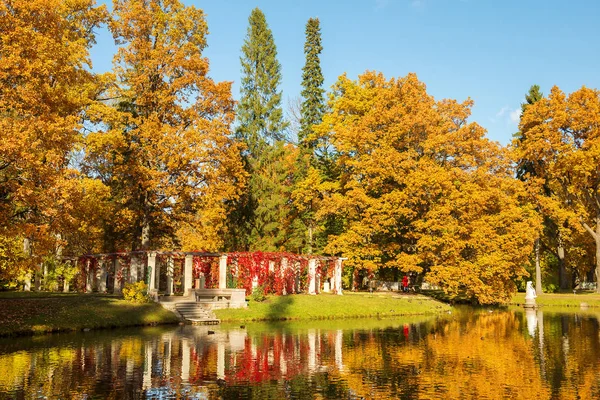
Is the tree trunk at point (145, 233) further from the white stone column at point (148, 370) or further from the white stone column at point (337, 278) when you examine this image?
the white stone column at point (148, 370)

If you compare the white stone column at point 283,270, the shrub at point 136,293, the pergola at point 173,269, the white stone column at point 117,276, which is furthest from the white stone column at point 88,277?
the white stone column at point 283,270

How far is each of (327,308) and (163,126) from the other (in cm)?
1607

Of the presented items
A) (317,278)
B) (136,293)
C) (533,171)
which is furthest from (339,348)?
(533,171)

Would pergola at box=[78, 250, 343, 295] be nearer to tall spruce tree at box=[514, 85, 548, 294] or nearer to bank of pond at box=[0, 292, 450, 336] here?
bank of pond at box=[0, 292, 450, 336]

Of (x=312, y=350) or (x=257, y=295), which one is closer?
(x=312, y=350)

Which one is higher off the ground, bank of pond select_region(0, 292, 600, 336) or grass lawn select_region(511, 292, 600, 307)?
bank of pond select_region(0, 292, 600, 336)

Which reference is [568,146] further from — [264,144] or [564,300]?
[264,144]

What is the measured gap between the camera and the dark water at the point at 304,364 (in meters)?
14.5

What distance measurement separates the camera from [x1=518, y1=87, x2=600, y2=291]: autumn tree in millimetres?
53094

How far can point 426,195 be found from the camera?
156 feet

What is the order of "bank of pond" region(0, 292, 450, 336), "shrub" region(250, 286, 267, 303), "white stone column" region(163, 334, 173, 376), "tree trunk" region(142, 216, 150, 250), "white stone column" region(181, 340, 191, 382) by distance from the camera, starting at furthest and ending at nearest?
"tree trunk" region(142, 216, 150, 250)
"shrub" region(250, 286, 267, 303)
"bank of pond" region(0, 292, 450, 336)
"white stone column" region(163, 334, 173, 376)
"white stone column" region(181, 340, 191, 382)

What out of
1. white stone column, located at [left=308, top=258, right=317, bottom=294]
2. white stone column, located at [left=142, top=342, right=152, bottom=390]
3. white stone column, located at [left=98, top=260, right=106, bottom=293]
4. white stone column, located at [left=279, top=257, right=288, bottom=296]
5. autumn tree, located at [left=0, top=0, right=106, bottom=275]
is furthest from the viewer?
white stone column, located at [left=308, top=258, right=317, bottom=294]

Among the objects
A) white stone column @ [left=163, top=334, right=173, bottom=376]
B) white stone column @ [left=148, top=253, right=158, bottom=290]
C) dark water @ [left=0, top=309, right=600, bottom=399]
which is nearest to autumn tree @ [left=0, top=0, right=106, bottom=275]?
dark water @ [left=0, top=309, right=600, bottom=399]

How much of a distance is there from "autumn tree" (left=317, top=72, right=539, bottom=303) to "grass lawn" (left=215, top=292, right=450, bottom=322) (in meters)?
3.83
